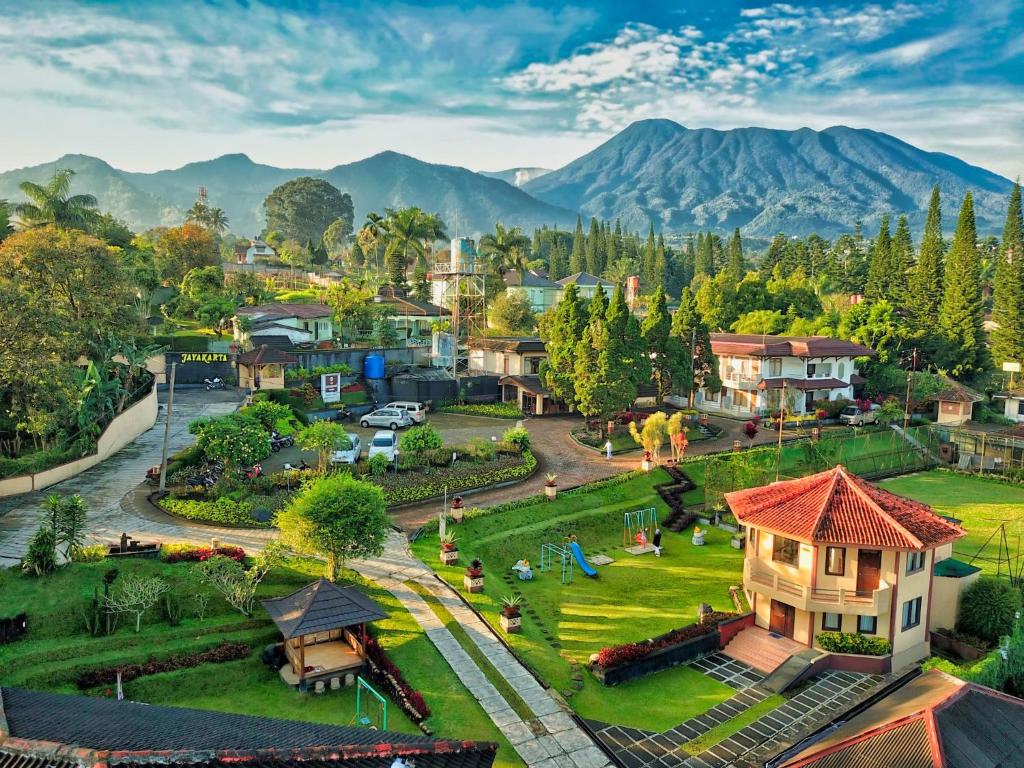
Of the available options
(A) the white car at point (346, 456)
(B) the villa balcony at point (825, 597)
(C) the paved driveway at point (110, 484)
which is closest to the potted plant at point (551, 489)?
(A) the white car at point (346, 456)

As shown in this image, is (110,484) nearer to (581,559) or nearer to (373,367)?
(581,559)

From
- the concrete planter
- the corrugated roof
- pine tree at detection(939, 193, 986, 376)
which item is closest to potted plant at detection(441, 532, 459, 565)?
the concrete planter

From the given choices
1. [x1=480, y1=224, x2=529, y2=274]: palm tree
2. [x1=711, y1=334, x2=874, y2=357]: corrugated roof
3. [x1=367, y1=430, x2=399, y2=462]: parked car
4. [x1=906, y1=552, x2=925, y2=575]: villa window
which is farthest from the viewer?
[x1=480, y1=224, x2=529, y2=274]: palm tree

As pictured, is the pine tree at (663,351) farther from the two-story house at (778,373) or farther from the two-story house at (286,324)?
the two-story house at (286,324)

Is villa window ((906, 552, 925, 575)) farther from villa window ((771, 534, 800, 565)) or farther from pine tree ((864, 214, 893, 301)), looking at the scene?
pine tree ((864, 214, 893, 301))

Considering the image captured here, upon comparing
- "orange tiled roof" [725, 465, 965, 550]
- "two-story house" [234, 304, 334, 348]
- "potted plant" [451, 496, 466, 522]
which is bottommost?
"potted plant" [451, 496, 466, 522]

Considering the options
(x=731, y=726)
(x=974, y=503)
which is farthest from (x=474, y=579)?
(x=974, y=503)
